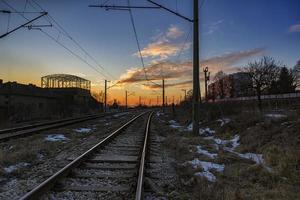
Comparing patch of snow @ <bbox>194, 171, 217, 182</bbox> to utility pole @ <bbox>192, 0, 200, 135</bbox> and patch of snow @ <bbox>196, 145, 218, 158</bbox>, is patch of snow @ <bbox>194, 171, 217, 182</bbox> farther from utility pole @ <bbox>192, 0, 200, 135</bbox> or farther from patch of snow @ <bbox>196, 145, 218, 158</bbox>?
utility pole @ <bbox>192, 0, 200, 135</bbox>

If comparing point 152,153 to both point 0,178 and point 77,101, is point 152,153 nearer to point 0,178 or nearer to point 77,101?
point 0,178

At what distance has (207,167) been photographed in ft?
33.1

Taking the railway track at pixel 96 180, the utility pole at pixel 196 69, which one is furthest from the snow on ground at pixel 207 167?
the utility pole at pixel 196 69

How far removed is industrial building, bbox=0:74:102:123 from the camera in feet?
137

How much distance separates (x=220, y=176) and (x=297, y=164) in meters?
2.14

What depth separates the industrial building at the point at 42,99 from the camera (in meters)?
41.7

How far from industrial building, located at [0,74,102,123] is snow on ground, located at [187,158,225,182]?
104 feet

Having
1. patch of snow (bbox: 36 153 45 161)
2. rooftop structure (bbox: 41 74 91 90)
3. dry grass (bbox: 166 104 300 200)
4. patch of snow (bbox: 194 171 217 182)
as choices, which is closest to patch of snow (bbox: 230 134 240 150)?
dry grass (bbox: 166 104 300 200)

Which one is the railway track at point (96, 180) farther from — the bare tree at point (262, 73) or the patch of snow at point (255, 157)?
the bare tree at point (262, 73)

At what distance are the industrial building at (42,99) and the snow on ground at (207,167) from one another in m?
31.6

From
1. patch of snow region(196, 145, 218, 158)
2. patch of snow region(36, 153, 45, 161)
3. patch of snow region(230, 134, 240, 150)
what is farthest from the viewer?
patch of snow region(230, 134, 240, 150)

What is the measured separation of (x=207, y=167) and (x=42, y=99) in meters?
48.1

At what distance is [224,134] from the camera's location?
57.5 ft

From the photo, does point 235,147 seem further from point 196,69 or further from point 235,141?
point 196,69
